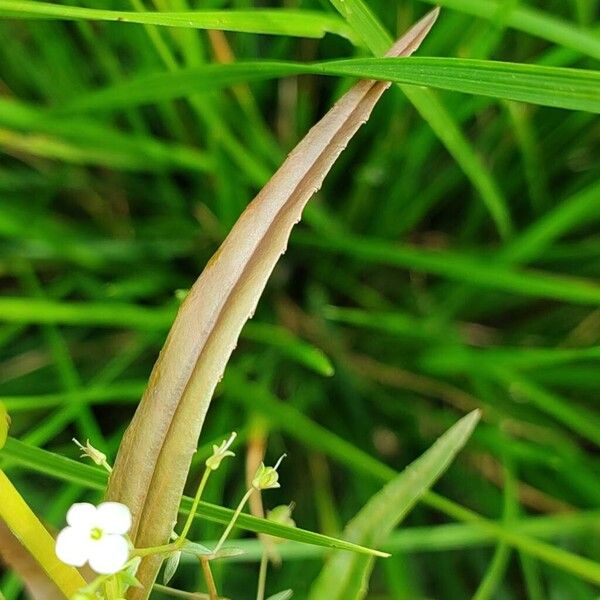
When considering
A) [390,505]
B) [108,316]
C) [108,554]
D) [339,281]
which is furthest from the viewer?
[339,281]

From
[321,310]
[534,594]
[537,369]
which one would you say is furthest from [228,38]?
[534,594]

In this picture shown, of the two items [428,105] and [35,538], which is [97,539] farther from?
[428,105]

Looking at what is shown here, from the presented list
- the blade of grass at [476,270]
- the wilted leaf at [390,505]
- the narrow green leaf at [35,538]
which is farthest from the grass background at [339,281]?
the narrow green leaf at [35,538]

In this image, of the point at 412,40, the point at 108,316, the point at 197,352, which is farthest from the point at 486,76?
the point at 108,316

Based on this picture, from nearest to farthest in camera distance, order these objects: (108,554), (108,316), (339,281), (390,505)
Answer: (108,554), (390,505), (108,316), (339,281)

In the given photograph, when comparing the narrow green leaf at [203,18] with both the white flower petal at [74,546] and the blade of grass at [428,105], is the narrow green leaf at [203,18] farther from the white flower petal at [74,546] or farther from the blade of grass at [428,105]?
the white flower petal at [74,546]

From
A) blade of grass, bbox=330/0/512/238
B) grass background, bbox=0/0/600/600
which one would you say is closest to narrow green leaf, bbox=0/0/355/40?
blade of grass, bbox=330/0/512/238

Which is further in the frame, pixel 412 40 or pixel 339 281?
pixel 339 281
